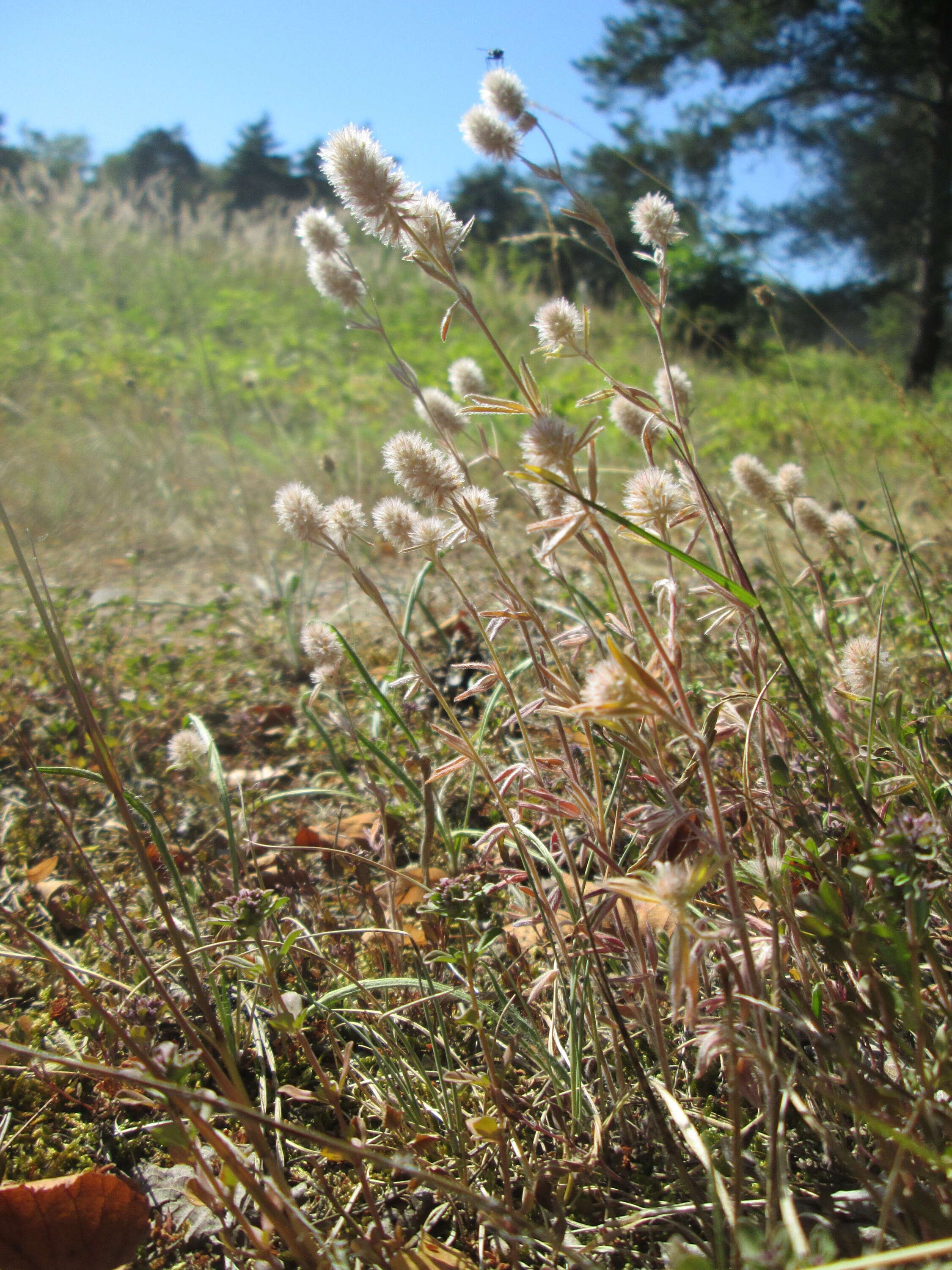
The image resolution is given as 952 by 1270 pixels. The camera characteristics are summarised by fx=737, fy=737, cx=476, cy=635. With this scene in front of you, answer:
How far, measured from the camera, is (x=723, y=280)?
354 inches

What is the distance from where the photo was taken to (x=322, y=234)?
1.09 m

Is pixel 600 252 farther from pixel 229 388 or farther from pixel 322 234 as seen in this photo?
pixel 229 388

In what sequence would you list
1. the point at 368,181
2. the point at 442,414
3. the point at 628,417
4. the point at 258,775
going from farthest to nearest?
the point at 258,775
the point at 628,417
the point at 442,414
the point at 368,181

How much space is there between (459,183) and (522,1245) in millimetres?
29989

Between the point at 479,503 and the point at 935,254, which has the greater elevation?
the point at 935,254

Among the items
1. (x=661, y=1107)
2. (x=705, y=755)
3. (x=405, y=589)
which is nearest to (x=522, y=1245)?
(x=661, y=1107)

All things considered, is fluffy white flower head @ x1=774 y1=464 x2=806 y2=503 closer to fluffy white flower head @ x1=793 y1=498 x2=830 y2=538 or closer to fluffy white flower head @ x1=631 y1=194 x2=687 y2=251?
fluffy white flower head @ x1=793 y1=498 x2=830 y2=538

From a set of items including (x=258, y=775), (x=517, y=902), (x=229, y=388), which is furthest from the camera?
(x=229, y=388)

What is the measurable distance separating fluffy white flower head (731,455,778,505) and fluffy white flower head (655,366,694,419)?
164mm

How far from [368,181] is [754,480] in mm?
826

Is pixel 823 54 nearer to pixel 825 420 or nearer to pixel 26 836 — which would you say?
pixel 825 420

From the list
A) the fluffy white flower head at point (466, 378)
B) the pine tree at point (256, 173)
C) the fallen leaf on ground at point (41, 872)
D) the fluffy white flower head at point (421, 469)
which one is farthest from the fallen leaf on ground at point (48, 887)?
the pine tree at point (256, 173)

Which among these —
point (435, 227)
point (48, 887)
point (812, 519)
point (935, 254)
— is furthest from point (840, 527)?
point (935, 254)

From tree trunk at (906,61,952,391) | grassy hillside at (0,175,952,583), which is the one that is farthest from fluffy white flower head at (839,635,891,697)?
tree trunk at (906,61,952,391)
